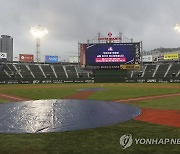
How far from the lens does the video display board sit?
221ft

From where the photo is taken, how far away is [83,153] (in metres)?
8.48

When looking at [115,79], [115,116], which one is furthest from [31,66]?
[115,116]

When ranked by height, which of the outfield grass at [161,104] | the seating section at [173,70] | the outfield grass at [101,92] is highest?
the seating section at [173,70]

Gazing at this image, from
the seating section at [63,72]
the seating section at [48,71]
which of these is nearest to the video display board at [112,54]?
the seating section at [63,72]

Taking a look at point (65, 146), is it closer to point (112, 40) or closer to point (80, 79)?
point (112, 40)

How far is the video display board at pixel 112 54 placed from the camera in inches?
2653

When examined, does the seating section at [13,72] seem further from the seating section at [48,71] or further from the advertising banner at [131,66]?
the advertising banner at [131,66]

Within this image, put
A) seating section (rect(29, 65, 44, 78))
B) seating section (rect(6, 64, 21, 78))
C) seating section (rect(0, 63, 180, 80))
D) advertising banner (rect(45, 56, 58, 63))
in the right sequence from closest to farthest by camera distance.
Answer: seating section (rect(0, 63, 180, 80)), seating section (rect(6, 64, 21, 78)), seating section (rect(29, 65, 44, 78)), advertising banner (rect(45, 56, 58, 63))

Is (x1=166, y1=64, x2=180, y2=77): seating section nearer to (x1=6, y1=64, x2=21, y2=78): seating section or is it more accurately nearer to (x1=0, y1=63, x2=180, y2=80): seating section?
(x1=0, y1=63, x2=180, y2=80): seating section

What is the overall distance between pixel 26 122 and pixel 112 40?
200 ft

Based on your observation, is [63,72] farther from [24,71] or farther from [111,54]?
[111,54]

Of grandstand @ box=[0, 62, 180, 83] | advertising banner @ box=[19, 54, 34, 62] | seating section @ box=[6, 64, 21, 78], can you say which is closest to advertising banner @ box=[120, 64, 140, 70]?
grandstand @ box=[0, 62, 180, 83]

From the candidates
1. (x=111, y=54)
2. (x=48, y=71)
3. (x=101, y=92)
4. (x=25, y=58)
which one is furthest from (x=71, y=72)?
(x=101, y=92)

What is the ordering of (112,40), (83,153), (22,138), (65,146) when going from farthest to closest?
(112,40) < (22,138) < (65,146) < (83,153)
